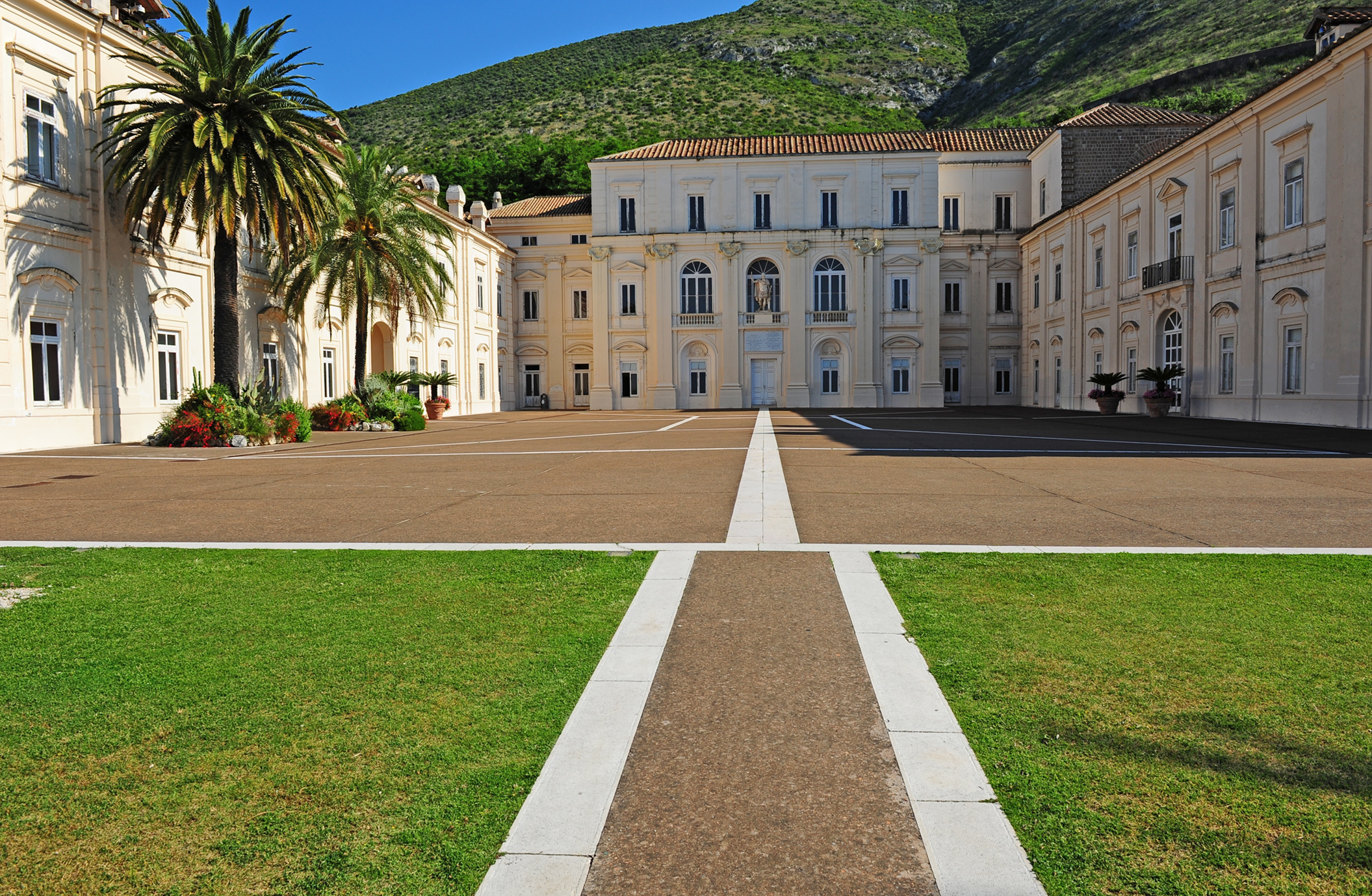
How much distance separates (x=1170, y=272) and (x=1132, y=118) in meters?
17.0

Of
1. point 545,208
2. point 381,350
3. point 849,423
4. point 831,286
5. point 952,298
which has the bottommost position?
point 849,423

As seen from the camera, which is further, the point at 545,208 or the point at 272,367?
the point at 545,208

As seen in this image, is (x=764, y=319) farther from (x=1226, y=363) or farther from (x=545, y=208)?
(x=1226, y=363)

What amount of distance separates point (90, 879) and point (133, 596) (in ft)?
11.6

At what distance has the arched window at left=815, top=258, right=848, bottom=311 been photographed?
50.0m

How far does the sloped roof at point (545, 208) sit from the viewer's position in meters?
53.1

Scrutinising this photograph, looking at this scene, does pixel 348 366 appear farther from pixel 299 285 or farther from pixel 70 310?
pixel 70 310

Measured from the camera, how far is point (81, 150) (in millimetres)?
19984

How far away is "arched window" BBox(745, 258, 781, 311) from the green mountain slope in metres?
21.4

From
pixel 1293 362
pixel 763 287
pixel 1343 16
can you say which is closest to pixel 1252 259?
pixel 1293 362

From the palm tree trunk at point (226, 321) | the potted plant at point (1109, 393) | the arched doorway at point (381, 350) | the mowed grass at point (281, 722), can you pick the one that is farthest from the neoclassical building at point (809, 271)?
the mowed grass at point (281, 722)

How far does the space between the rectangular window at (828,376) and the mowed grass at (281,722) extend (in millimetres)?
45195

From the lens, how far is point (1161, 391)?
30703 millimetres

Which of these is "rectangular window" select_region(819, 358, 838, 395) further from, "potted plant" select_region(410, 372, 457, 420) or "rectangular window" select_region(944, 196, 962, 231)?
"potted plant" select_region(410, 372, 457, 420)
